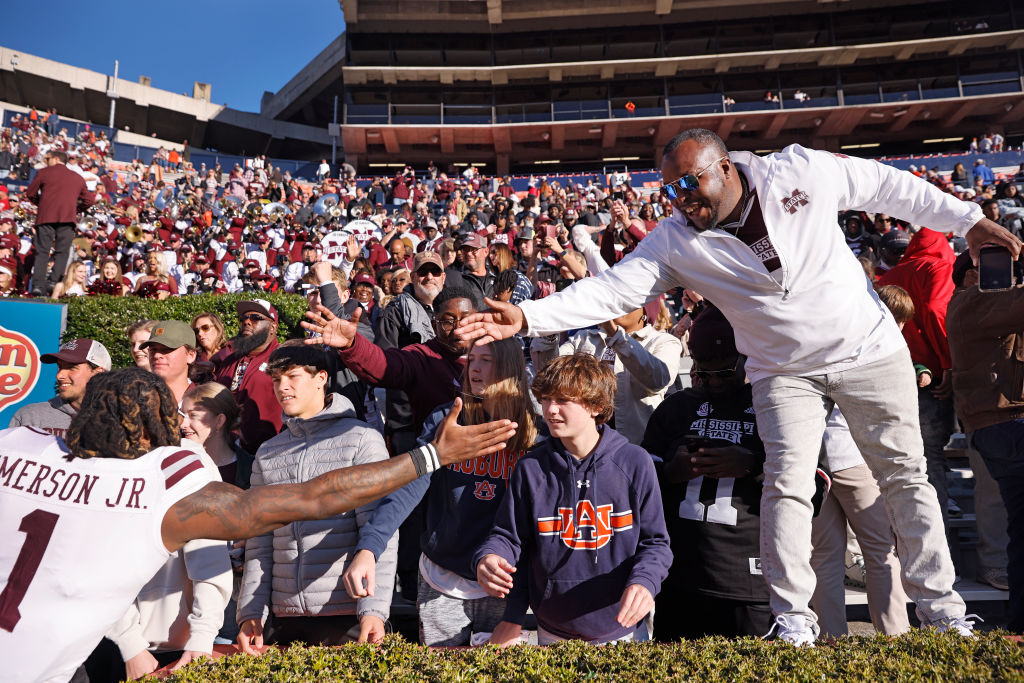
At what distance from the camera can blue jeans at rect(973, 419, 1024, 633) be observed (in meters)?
3.40

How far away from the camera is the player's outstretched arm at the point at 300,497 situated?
7.47 ft

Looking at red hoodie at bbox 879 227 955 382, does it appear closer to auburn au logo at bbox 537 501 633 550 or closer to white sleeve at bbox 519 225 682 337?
white sleeve at bbox 519 225 682 337

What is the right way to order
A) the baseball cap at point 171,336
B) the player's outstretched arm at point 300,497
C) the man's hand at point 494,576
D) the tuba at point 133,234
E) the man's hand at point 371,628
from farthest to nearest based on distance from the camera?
the tuba at point 133,234 → the baseball cap at point 171,336 → the man's hand at point 371,628 → the man's hand at point 494,576 → the player's outstretched arm at point 300,497

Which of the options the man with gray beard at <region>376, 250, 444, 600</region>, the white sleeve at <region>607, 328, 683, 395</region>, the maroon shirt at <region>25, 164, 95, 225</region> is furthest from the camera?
the maroon shirt at <region>25, 164, 95, 225</region>

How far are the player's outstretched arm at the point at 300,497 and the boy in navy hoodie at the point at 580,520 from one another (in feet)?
1.55

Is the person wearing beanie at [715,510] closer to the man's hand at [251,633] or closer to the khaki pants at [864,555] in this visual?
the khaki pants at [864,555]

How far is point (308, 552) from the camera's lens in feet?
10.7

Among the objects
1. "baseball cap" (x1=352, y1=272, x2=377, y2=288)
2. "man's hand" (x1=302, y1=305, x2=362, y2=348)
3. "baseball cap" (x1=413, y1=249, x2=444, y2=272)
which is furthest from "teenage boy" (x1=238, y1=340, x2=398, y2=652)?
"baseball cap" (x1=352, y1=272, x2=377, y2=288)

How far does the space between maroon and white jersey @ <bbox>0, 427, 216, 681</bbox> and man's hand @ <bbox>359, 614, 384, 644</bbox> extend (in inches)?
39.6

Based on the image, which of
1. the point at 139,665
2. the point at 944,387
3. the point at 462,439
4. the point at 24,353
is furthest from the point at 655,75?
→ the point at 139,665

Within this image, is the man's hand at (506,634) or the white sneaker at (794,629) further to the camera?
the man's hand at (506,634)

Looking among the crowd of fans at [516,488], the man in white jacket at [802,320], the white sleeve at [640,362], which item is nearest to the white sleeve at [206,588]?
the crowd of fans at [516,488]

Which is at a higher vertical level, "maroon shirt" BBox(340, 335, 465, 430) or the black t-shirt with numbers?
"maroon shirt" BBox(340, 335, 465, 430)

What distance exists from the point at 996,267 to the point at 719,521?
1.66 metres
